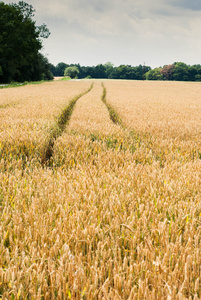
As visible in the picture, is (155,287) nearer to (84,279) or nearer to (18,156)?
Result: (84,279)

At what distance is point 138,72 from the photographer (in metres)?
134

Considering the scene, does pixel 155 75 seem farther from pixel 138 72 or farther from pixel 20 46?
pixel 20 46

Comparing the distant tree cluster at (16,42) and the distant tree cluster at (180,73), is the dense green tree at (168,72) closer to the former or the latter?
the distant tree cluster at (180,73)

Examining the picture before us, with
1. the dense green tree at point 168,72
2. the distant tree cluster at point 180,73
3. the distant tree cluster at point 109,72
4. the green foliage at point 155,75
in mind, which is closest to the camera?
the distant tree cluster at point 180,73

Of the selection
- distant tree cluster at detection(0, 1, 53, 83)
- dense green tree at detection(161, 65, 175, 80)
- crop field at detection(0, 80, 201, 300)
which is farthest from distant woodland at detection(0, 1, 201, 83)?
dense green tree at detection(161, 65, 175, 80)

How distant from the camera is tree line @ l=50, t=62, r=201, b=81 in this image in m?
114

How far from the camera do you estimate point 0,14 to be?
3991 cm

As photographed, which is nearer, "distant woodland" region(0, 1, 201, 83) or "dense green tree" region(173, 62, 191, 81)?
"distant woodland" region(0, 1, 201, 83)

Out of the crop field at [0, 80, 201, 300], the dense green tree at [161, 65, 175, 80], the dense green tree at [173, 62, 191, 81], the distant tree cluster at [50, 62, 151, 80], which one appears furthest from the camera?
the distant tree cluster at [50, 62, 151, 80]

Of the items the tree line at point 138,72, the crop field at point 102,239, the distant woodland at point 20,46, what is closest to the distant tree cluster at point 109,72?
the tree line at point 138,72

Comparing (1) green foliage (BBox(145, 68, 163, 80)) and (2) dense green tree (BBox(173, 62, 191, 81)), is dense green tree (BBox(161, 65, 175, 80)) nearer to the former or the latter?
(1) green foliage (BBox(145, 68, 163, 80))

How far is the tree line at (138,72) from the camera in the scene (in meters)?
114

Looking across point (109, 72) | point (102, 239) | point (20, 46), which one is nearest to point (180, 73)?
point (109, 72)

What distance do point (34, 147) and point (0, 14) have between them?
44.9 m
